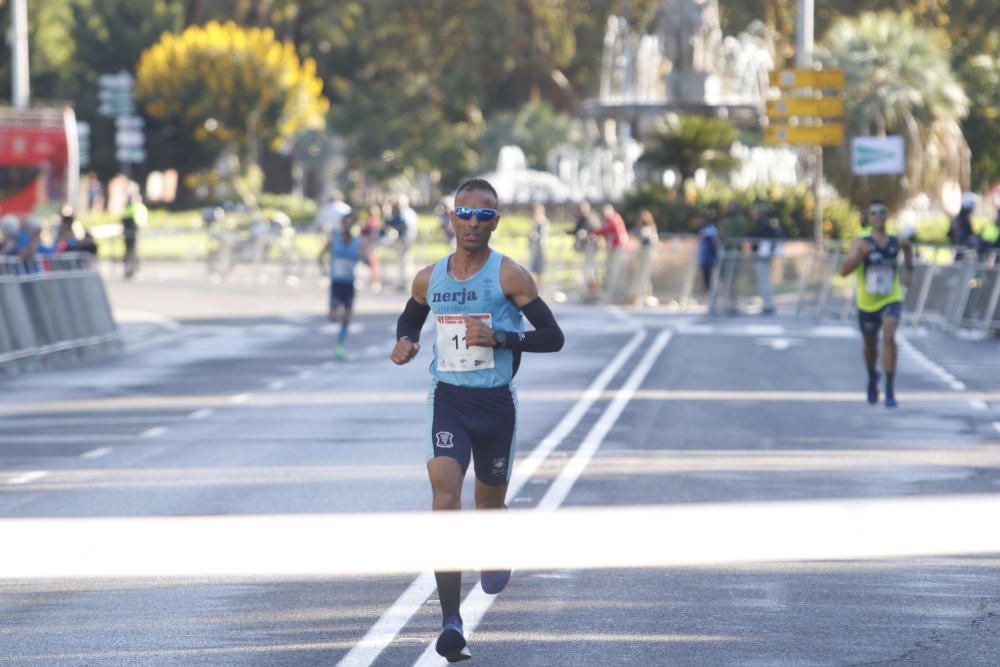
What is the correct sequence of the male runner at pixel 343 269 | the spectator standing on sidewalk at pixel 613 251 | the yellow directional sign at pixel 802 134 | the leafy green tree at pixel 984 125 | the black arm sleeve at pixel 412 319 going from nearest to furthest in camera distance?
the black arm sleeve at pixel 412 319
the male runner at pixel 343 269
the yellow directional sign at pixel 802 134
the spectator standing on sidewalk at pixel 613 251
the leafy green tree at pixel 984 125

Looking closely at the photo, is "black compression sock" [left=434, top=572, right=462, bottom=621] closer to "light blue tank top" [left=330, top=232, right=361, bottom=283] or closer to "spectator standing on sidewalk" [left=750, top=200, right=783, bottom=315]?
"light blue tank top" [left=330, top=232, right=361, bottom=283]

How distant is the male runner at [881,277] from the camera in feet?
63.4

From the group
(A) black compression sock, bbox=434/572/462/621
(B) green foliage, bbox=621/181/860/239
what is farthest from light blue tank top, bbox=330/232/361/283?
(B) green foliage, bbox=621/181/860/239

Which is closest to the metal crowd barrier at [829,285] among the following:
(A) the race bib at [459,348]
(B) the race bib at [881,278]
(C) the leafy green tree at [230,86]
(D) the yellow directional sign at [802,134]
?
(D) the yellow directional sign at [802,134]

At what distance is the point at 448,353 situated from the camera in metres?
8.54

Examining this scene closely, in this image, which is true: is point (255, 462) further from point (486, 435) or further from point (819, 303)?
point (819, 303)

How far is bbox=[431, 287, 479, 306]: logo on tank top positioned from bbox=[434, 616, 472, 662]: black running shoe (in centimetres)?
127

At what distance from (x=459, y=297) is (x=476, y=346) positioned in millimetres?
208

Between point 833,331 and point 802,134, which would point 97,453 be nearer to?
point 833,331

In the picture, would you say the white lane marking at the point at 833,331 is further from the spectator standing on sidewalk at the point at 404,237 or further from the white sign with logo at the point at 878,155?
the spectator standing on sidewalk at the point at 404,237

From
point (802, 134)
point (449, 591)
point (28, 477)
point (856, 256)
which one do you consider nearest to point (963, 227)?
point (802, 134)

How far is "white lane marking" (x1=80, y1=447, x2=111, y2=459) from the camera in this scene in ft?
51.8

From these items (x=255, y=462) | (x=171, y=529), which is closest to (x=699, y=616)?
(x=171, y=529)

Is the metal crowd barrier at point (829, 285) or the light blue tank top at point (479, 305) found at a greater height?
the light blue tank top at point (479, 305)
